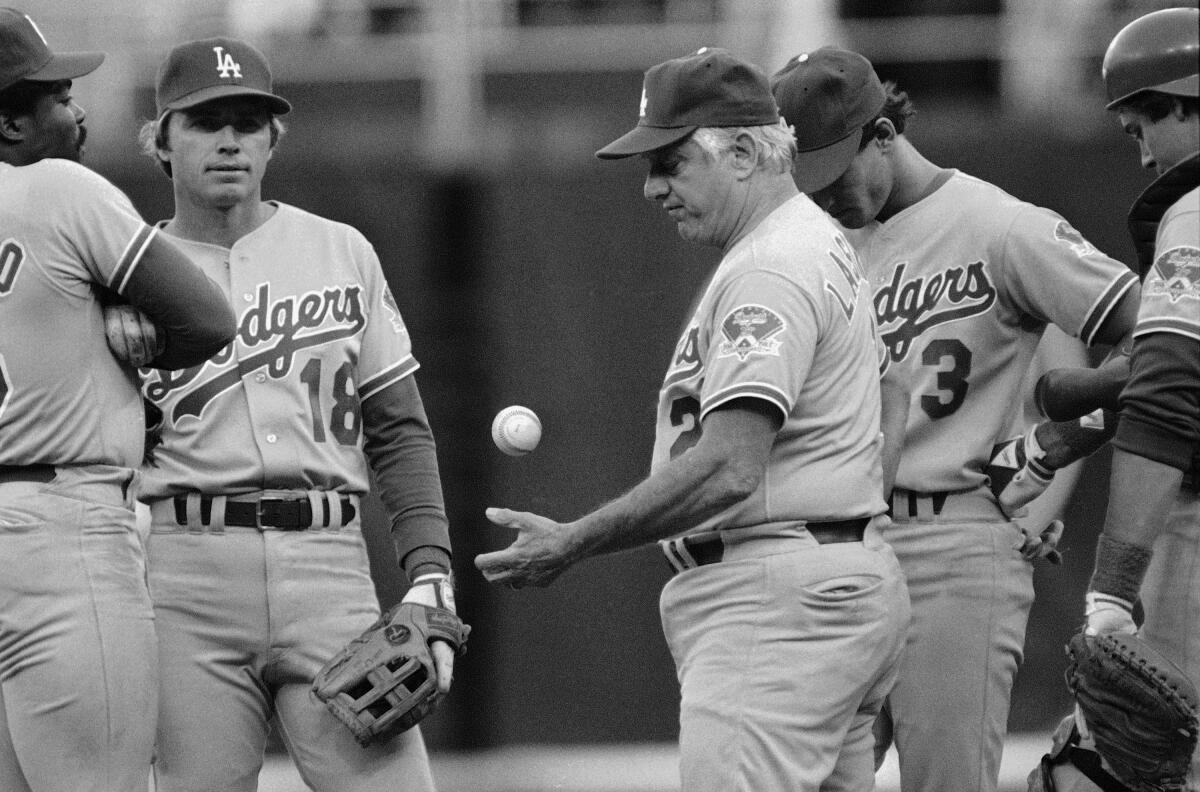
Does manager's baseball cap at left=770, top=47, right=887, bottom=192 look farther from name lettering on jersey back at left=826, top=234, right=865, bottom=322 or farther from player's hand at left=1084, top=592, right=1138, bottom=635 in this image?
player's hand at left=1084, top=592, right=1138, bottom=635

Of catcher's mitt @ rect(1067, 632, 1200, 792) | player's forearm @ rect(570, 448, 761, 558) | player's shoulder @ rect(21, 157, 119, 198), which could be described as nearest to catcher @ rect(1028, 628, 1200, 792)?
catcher's mitt @ rect(1067, 632, 1200, 792)

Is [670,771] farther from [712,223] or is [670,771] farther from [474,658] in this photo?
[712,223]

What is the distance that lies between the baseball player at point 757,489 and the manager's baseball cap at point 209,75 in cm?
84

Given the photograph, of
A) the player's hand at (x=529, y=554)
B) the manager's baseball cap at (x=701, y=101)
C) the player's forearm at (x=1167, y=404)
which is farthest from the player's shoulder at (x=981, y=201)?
the player's hand at (x=529, y=554)

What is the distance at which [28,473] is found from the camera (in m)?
3.64

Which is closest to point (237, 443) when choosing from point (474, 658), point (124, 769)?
point (124, 769)

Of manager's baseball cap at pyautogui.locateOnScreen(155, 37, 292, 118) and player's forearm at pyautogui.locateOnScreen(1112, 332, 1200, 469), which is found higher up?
manager's baseball cap at pyautogui.locateOnScreen(155, 37, 292, 118)

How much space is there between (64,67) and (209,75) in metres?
0.38

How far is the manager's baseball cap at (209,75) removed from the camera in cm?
404

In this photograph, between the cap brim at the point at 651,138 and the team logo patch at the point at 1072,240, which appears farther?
the team logo patch at the point at 1072,240

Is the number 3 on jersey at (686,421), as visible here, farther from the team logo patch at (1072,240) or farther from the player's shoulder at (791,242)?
the team logo patch at (1072,240)

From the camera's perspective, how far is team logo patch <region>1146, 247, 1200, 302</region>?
345cm

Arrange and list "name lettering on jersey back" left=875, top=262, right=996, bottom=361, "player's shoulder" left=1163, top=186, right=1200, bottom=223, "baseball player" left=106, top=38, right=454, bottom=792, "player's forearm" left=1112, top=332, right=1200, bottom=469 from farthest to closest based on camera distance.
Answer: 1. "name lettering on jersey back" left=875, top=262, right=996, bottom=361
2. "baseball player" left=106, top=38, right=454, bottom=792
3. "player's shoulder" left=1163, top=186, right=1200, bottom=223
4. "player's forearm" left=1112, top=332, right=1200, bottom=469

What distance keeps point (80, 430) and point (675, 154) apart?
1.32 m
